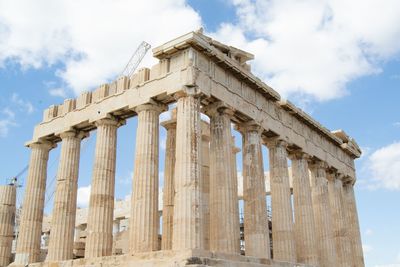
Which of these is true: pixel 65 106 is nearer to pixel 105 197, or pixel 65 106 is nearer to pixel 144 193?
pixel 105 197

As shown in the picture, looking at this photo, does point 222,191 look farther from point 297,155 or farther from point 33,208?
point 33,208

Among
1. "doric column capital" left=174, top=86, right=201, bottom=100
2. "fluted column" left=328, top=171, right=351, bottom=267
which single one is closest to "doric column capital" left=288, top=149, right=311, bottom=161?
"fluted column" left=328, top=171, right=351, bottom=267

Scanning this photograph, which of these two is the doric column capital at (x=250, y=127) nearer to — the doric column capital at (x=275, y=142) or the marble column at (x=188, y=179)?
the doric column capital at (x=275, y=142)

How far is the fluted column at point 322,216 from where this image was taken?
3117cm

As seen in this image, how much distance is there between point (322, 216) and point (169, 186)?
11.4m

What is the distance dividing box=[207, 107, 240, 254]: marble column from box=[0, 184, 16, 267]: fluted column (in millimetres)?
14503

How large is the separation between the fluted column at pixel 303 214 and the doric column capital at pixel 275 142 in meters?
2.55

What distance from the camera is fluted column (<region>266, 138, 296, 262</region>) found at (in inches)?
1040

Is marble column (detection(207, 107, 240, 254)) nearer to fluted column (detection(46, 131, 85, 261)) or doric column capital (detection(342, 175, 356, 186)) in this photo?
fluted column (detection(46, 131, 85, 261))

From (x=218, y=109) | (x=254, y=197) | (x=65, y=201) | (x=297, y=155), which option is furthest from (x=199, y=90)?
(x=297, y=155)

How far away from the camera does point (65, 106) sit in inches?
1141

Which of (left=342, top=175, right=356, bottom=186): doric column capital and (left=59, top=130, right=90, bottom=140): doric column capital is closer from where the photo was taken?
(left=59, top=130, right=90, bottom=140): doric column capital

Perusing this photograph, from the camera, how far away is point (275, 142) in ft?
93.8

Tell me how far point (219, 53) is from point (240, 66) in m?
2.17
